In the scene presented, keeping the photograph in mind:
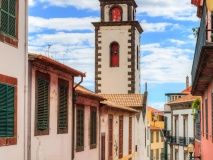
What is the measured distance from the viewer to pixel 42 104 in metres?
16.6

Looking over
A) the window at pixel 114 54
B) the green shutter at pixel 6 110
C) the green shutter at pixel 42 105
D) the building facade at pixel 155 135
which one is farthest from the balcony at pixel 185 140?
the green shutter at pixel 6 110

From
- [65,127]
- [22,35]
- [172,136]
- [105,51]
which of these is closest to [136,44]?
[105,51]

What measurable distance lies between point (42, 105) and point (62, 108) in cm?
239

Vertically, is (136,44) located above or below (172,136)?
above

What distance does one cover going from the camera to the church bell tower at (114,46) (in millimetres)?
46188

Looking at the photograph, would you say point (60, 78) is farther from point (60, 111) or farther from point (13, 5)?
point (13, 5)

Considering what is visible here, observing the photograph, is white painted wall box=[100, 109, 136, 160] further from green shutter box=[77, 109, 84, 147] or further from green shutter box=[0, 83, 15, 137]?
green shutter box=[0, 83, 15, 137]

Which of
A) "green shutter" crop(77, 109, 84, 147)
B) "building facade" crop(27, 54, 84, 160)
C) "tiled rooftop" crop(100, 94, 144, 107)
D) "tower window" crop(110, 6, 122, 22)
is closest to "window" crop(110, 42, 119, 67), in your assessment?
"tower window" crop(110, 6, 122, 22)

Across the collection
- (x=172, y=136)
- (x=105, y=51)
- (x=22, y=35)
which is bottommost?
(x=172, y=136)

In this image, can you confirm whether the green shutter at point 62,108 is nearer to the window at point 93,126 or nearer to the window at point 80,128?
the window at point 80,128

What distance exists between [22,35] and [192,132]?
27.4m

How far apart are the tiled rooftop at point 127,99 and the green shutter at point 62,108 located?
22.4 meters

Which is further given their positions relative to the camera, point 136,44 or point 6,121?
point 136,44

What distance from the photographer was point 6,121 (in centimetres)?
1317
